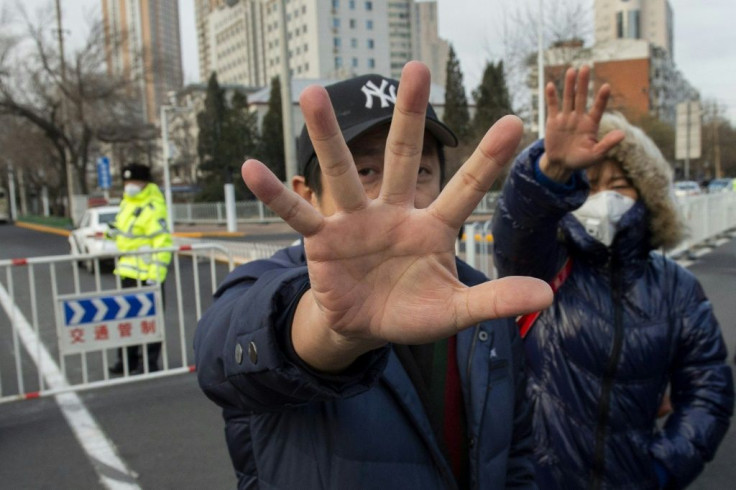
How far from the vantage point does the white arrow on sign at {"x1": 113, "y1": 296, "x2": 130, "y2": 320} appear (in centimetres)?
557

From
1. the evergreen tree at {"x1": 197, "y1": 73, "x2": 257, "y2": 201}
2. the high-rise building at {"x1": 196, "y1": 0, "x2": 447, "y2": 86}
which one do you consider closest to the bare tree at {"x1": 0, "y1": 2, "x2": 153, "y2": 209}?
the evergreen tree at {"x1": 197, "y1": 73, "x2": 257, "y2": 201}

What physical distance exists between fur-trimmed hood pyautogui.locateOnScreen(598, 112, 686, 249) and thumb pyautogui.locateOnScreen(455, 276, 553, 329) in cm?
139

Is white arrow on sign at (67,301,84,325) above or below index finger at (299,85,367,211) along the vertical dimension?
below

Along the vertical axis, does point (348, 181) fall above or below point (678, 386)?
above

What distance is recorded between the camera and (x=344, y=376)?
1.20 meters

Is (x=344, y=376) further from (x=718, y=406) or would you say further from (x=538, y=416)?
(x=718, y=406)

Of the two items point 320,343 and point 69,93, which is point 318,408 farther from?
point 69,93

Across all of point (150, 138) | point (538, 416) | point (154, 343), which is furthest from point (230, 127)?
point (538, 416)

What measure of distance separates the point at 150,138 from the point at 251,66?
8973 cm

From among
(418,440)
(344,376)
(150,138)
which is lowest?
(418,440)

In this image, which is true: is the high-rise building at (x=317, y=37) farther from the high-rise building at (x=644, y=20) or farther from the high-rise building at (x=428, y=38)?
the high-rise building at (x=644, y=20)

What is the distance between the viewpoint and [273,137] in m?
48.1

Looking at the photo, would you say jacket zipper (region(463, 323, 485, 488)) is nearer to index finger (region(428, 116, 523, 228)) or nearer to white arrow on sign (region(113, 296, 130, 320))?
index finger (region(428, 116, 523, 228))

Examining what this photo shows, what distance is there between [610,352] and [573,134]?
68 cm
